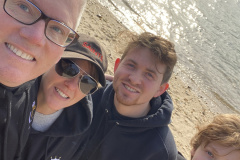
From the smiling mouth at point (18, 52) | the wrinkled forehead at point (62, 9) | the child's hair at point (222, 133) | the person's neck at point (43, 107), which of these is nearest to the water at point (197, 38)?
the child's hair at point (222, 133)

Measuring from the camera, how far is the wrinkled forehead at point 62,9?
A: 58.0 inches

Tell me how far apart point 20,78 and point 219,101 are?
31.2ft

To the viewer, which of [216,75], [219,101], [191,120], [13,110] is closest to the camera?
[13,110]

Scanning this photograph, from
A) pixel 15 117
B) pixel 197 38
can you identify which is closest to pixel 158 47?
pixel 15 117

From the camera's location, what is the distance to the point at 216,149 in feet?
8.69

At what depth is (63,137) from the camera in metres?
2.38

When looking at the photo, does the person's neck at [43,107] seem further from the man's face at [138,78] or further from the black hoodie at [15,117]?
the man's face at [138,78]

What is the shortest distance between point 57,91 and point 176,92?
6787 millimetres

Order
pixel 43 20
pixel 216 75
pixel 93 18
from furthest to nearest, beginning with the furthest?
pixel 216 75
pixel 93 18
pixel 43 20

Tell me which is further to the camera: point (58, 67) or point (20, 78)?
point (58, 67)

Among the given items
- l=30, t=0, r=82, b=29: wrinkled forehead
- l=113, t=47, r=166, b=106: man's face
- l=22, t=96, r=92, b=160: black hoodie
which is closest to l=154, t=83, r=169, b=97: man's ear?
l=113, t=47, r=166, b=106: man's face

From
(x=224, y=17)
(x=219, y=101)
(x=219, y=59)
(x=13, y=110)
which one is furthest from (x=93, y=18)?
(x=224, y=17)

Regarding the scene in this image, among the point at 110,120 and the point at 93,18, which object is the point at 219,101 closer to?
the point at 93,18

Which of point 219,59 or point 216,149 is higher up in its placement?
point 216,149
